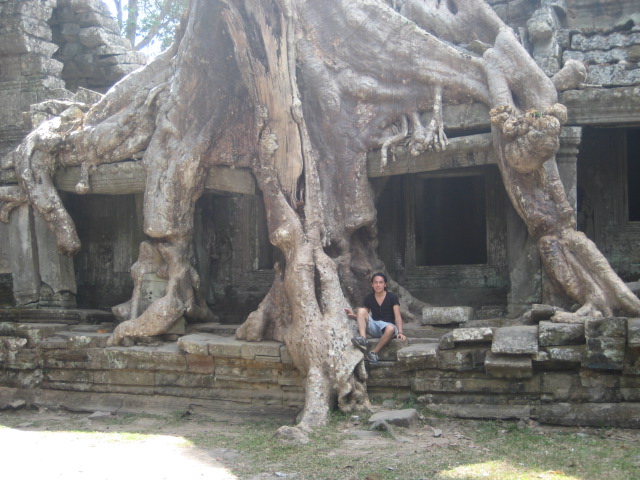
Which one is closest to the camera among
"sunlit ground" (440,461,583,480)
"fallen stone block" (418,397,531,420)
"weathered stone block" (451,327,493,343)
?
"sunlit ground" (440,461,583,480)

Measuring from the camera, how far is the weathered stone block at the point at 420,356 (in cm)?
614

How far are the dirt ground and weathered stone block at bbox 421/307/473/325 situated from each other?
3.57ft

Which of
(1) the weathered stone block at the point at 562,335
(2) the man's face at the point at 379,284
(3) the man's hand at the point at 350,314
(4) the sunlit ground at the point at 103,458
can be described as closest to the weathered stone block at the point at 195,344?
(4) the sunlit ground at the point at 103,458

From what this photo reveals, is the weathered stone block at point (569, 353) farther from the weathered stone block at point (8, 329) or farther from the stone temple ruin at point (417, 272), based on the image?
the weathered stone block at point (8, 329)

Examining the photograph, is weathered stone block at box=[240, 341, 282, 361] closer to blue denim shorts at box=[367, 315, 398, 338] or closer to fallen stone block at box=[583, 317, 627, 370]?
blue denim shorts at box=[367, 315, 398, 338]

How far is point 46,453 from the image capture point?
562cm

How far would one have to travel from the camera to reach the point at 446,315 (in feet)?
22.3

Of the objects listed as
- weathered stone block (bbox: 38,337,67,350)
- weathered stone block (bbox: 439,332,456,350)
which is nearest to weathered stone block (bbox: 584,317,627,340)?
weathered stone block (bbox: 439,332,456,350)

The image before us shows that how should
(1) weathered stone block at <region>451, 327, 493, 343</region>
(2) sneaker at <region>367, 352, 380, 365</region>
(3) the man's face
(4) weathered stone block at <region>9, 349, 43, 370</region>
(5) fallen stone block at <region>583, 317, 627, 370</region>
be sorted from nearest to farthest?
1. (5) fallen stone block at <region>583, 317, 627, 370</region>
2. (1) weathered stone block at <region>451, 327, 493, 343</region>
3. (2) sneaker at <region>367, 352, 380, 365</region>
4. (3) the man's face
5. (4) weathered stone block at <region>9, 349, 43, 370</region>

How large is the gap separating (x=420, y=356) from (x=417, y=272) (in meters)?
2.41

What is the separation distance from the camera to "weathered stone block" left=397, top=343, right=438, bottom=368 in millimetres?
6137

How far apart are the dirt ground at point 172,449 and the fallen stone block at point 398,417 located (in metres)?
0.05

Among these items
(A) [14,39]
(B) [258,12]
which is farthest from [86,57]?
(B) [258,12]

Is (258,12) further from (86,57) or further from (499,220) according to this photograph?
(86,57)
